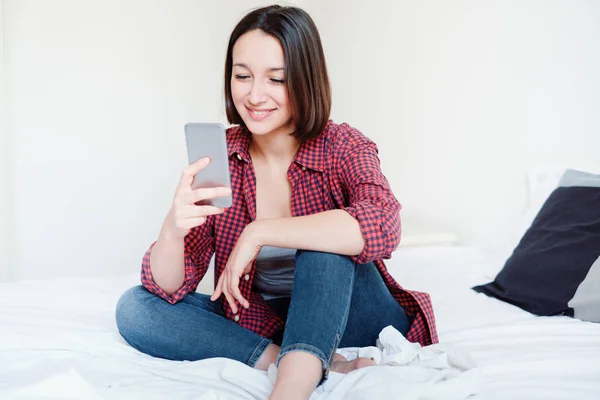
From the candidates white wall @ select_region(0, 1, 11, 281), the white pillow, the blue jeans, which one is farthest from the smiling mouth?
white wall @ select_region(0, 1, 11, 281)

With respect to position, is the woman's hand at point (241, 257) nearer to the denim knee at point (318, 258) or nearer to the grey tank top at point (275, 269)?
the denim knee at point (318, 258)

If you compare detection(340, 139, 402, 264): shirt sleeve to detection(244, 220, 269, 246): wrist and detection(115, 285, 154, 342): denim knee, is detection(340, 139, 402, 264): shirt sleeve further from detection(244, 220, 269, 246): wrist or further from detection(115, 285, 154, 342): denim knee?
detection(115, 285, 154, 342): denim knee

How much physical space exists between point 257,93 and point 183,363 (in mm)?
573

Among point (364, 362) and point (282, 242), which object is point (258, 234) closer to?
point (282, 242)

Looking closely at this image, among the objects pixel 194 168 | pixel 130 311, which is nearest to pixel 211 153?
pixel 194 168

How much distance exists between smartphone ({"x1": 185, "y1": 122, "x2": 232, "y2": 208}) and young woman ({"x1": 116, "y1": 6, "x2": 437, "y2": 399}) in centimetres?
2

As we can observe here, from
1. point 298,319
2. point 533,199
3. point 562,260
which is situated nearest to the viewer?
point 298,319

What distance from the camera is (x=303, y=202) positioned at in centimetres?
134

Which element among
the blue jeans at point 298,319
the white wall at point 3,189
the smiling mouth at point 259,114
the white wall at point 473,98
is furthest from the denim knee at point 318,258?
the white wall at point 3,189

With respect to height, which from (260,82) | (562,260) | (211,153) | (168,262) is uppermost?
(260,82)

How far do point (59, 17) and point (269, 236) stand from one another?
8.20 feet

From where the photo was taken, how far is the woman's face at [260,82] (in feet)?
4.07

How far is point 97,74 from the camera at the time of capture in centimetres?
318

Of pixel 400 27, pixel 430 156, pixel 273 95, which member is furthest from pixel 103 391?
pixel 400 27
